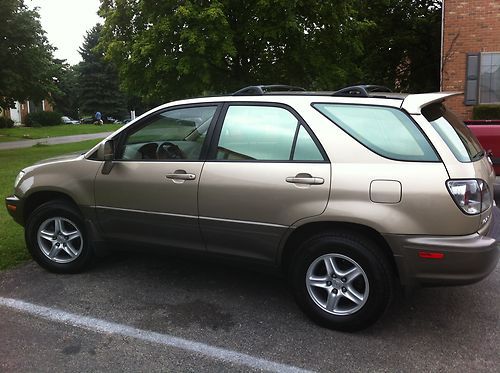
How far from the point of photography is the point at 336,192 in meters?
3.41

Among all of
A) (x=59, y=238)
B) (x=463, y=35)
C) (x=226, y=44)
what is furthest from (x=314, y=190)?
(x=463, y=35)

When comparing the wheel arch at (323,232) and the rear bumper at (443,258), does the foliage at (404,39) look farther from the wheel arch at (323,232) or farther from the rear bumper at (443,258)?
the rear bumper at (443,258)

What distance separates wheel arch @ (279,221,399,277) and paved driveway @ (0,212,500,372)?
0.48m

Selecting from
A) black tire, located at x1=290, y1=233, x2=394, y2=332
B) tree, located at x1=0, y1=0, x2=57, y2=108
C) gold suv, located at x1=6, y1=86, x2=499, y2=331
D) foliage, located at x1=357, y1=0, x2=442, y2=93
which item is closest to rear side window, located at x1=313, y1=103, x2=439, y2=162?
gold suv, located at x1=6, y1=86, x2=499, y2=331

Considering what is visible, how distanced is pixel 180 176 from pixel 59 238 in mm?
1555

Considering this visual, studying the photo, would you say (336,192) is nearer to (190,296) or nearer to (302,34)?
(190,296)

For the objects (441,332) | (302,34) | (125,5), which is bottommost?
(441,332)

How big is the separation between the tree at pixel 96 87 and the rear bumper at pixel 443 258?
1962 inches

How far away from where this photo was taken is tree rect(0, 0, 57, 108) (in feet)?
53.6

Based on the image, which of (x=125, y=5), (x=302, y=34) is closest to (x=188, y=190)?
(x=302, y=34)

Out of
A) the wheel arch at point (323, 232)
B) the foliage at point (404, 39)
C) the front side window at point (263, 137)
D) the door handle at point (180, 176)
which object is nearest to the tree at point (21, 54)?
the foliage at point (404, 39)

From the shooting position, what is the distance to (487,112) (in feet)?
42.9

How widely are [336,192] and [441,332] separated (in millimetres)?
1269

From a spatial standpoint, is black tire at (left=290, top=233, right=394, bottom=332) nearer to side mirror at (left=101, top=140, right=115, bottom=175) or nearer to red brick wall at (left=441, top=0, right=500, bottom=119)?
side mirror at (left=101, top=140, right=115, bottom=175)
